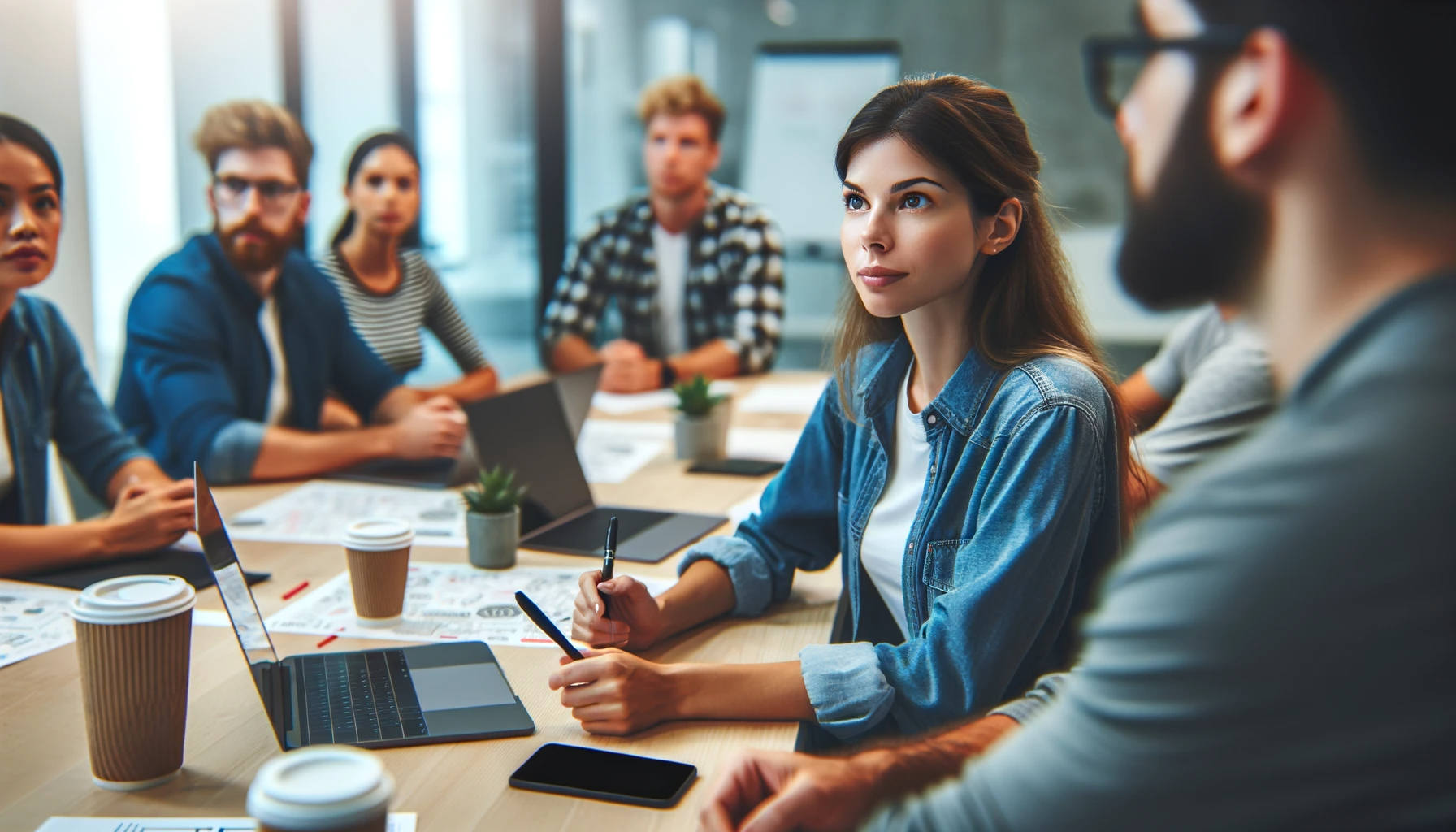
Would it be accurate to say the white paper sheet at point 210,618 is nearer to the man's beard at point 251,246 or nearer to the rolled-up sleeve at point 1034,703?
the rolled-up sleeve at point 1034,703

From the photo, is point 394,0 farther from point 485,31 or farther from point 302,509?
point 302,509

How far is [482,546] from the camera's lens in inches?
59.9

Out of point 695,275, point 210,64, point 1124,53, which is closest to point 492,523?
point 1124,53

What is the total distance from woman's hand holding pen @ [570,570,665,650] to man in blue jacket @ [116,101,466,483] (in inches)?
38.3

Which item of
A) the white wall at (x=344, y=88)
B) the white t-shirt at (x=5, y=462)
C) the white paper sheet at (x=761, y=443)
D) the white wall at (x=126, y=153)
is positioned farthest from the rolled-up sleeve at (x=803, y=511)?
the white wall at (x=344, y=88)

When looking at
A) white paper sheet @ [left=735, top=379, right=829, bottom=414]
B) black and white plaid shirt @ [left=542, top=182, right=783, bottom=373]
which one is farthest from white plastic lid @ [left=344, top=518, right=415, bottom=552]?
black and white plaid shirt @ [left=542, top=182, right=783, bottom=373]

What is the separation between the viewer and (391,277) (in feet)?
9.95

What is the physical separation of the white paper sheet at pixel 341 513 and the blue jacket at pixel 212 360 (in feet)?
0.62

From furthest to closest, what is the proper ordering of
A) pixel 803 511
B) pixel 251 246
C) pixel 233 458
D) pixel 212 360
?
pixel 251 246 < pixel 212 360 < pixel 233 458 < pixel 803 511

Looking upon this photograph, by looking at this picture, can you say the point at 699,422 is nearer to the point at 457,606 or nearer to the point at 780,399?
the point at 780,399

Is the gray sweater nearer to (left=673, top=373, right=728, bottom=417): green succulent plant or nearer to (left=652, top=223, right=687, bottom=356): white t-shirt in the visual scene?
(left=673, top=373, right=728, bottom=417): green succulent plant

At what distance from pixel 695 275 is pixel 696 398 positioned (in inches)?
51.6

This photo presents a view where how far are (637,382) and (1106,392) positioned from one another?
202 cm

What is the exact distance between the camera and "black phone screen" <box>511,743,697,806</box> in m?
0.93
